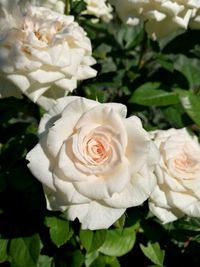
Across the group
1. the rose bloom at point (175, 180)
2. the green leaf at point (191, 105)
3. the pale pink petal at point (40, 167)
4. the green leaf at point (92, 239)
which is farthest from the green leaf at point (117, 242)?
the pale pink petal at point (40, 167)

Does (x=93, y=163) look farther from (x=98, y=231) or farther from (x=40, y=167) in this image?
(x=98, y=231)

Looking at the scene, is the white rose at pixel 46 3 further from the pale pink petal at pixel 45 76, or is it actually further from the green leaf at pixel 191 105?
the green leaf at pixel 191 105

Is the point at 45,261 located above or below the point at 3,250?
below

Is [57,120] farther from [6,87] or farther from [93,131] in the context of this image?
[6,87]

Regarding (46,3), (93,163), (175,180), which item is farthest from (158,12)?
(93,163)

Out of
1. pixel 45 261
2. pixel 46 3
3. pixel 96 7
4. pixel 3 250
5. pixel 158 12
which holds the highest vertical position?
pixel 158 12

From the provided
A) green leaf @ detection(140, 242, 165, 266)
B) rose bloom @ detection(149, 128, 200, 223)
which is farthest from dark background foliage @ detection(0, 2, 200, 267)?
rose bloom @ detection(149, 128, 200, 223)
